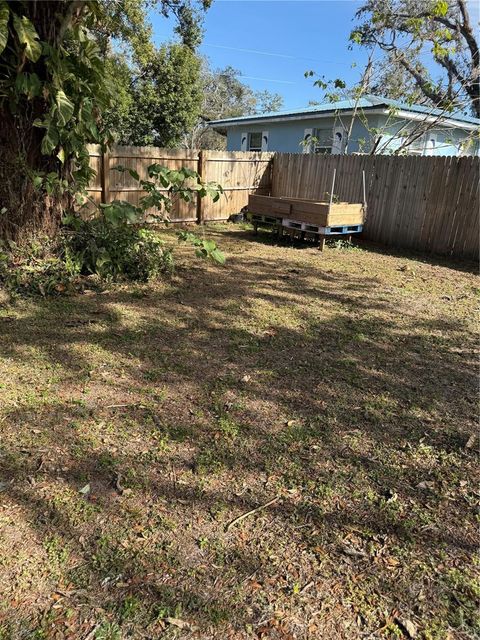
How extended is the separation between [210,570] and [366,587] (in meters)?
0.60

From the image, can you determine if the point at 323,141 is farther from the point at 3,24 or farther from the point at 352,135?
the point at 3,24

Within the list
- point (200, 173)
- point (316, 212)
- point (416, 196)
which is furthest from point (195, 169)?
point (416, 196)

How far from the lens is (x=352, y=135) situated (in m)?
14.3

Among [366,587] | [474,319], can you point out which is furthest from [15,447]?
[474,319]

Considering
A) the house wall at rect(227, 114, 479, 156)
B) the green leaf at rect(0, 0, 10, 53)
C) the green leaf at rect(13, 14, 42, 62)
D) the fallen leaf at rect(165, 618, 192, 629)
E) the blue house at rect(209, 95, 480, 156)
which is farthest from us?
the house wall at rect(227, 114, 479, 156)

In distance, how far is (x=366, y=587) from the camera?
5.88 feet

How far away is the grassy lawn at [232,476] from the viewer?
66.3 inches

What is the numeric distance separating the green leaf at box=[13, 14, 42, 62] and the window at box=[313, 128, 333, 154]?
39.0 feet

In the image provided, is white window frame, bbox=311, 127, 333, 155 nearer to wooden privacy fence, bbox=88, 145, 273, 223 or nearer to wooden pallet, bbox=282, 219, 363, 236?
wooden privacy fence, bbox=88, 145, 273, 223

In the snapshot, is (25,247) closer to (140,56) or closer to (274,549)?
(274,549)

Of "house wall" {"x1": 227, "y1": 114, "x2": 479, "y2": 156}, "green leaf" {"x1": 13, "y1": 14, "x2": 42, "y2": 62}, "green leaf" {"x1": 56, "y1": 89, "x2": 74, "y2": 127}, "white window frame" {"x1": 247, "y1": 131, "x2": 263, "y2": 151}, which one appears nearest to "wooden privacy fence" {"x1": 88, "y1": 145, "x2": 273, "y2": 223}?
"house wall" {"x1": 227, "y1": 114, "x2": 479, "y2": 156}

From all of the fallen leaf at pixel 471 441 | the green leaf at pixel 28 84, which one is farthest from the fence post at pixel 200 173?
the fallen leaf at pixel 471 441

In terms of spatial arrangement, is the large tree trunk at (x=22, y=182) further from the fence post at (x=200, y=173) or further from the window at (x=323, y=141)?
the window at (x=323, y=141)

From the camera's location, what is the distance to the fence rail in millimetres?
8555
